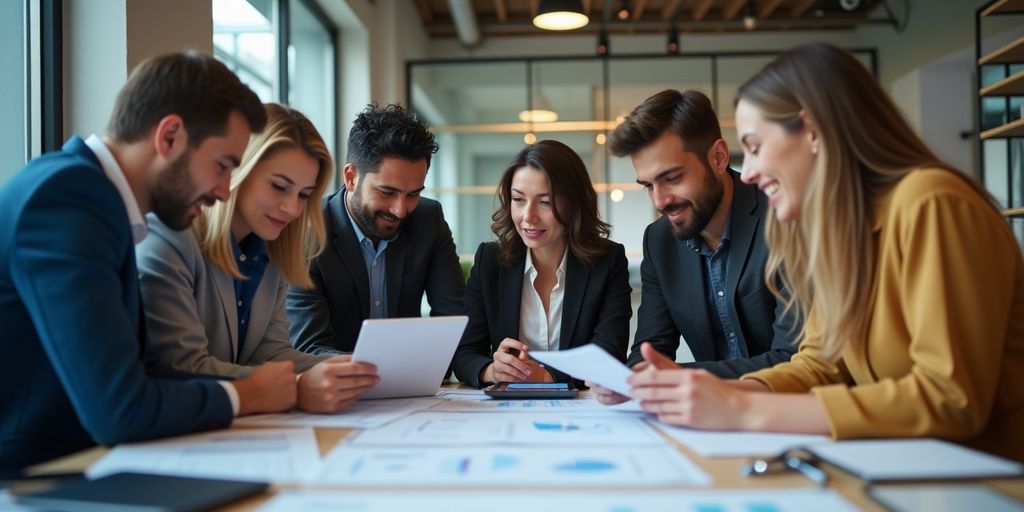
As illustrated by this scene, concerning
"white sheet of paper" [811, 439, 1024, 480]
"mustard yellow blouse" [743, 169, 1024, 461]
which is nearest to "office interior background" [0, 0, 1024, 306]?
"mustard yellow blouse" [743, 169, 1024, 461]

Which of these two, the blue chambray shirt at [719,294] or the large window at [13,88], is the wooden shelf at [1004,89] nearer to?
the blue chambray shirt at [719,294]

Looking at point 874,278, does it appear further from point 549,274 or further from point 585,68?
point 585,68

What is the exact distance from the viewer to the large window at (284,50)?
396 centimetres

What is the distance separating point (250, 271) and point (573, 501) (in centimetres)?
133

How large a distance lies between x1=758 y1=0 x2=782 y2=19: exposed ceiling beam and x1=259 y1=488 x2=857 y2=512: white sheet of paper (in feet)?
24.8

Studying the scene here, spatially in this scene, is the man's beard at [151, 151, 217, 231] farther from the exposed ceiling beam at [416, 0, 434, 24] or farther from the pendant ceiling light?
the exposed ceiling beam at [416, 0, 434, 24]

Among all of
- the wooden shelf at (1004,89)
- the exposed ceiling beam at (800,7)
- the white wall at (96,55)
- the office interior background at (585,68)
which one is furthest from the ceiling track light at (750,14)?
the white wall at (96,55)

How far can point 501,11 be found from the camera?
8016 millimetres

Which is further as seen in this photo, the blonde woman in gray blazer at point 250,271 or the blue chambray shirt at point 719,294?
the blue chambray shirt at point 719,294

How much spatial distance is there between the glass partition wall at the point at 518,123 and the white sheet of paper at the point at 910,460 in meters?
6.66

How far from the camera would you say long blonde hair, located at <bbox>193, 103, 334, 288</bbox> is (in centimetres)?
192

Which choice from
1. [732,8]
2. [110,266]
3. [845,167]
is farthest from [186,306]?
[732,8]

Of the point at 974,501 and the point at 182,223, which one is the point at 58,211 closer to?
the point at 182,223

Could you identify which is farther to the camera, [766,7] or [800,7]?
[800,7]
